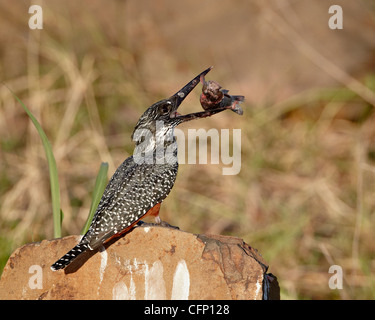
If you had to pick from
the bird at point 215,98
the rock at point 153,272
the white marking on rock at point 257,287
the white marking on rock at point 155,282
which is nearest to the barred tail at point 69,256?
the rock at point 153,272

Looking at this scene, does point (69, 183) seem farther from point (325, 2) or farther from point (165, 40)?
point (325, 2)

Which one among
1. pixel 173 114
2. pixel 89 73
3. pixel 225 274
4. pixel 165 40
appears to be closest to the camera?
pixel 225 274

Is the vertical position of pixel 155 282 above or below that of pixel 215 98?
below

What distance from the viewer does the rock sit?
13.2 ft

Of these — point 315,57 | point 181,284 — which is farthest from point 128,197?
point 315,57

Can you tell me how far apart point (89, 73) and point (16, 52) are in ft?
7.64

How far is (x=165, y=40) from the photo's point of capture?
10.7 m

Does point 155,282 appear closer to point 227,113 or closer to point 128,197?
point 128,197

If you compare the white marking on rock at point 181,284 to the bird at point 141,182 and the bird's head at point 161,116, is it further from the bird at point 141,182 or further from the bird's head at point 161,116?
the bird's head at point 161,116

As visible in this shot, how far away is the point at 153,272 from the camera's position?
161 inches

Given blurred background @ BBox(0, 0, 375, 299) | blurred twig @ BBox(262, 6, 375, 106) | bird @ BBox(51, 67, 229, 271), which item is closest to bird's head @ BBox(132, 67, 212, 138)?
bird @ BBox(51, 67, 229, 271)

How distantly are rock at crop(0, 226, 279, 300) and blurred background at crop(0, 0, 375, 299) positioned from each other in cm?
300

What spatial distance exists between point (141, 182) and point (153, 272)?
2.38 ft

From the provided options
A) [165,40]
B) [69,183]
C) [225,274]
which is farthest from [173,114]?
[165,40]
